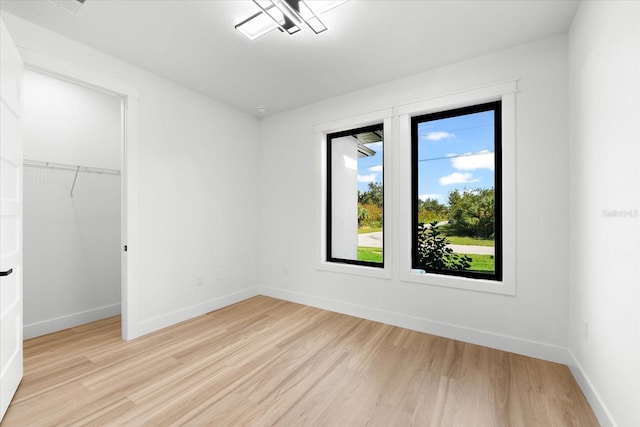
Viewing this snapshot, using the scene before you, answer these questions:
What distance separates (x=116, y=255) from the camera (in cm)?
339

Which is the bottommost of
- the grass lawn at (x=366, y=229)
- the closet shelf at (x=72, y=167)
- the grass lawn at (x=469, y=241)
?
the grass lawn at (x=469, y=241)

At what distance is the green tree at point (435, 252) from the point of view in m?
2.85

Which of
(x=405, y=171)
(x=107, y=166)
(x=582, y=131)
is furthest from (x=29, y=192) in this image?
(x=582, y=131)

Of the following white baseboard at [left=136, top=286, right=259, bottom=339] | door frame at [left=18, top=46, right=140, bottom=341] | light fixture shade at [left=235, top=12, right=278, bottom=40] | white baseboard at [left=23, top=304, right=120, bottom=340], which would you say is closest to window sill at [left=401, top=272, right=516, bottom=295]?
white baseboard at [left=136, top=286, right=259, bottom=339]

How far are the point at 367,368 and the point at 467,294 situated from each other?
46.5 inches

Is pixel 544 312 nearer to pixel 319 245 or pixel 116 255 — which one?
pixel 319 245

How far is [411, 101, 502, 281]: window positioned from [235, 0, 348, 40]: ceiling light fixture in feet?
5.02

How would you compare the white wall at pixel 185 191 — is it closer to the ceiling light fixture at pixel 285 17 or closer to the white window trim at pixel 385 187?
the white window trim at pixel 385 187

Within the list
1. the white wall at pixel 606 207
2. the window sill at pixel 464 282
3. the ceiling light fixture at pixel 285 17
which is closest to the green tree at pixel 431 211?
the window sill at pixel 464 282

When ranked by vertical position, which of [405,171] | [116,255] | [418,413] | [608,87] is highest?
[608,87]

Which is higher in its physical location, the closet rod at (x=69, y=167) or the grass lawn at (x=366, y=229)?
the closet rod at (x=69, y=167)

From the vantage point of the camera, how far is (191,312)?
322 centimetres

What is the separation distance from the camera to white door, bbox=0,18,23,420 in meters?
1.63

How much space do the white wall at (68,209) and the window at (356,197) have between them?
2.62 metres
